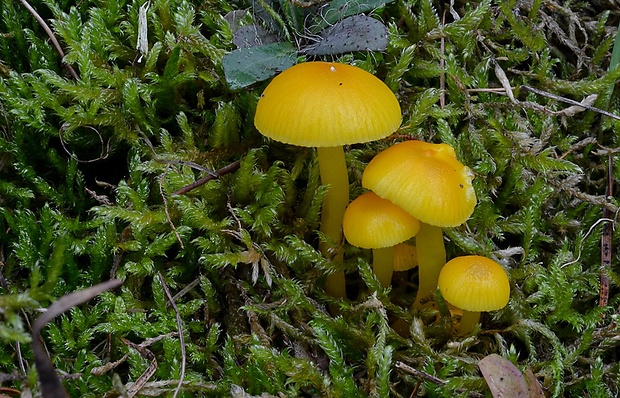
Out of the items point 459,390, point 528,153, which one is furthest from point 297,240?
point 528,153

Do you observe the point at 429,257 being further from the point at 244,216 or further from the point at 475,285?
the point at 244,216

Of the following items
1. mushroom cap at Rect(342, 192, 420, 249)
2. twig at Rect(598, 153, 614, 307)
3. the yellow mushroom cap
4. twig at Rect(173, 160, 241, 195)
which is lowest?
twig at Rect(598, 153, 614, 307)

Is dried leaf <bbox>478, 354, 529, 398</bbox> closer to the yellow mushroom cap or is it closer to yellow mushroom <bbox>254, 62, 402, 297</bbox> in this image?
the yellow mushroom cap

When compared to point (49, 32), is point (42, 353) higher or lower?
lower

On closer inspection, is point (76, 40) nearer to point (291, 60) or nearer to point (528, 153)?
point (291, 60)

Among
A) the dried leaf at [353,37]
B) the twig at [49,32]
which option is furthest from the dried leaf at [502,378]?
the twig at [49,32]

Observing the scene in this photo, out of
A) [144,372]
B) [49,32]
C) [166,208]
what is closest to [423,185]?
[166,208]

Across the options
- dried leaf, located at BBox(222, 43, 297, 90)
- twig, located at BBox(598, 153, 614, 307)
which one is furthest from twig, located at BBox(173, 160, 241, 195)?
twig, located at BBox(598, 153, 614, 307)
